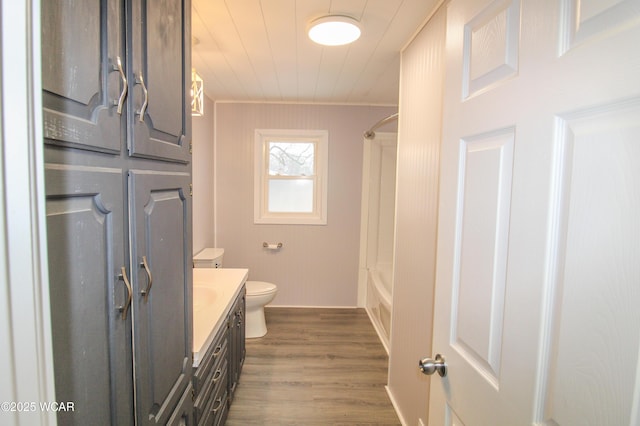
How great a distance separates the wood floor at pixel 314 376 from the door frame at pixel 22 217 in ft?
6.54

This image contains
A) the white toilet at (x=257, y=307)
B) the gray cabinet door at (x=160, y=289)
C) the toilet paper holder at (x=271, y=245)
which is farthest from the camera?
the toilet paper holder at (x=271, y=245)

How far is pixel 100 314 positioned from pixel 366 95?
123 inches

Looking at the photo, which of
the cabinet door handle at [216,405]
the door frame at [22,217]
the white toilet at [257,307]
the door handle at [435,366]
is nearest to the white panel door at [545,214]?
the door handle at [435,366]

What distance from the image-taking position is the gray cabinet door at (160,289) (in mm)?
785

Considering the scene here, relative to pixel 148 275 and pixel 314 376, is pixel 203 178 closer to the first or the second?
pixel 314 376

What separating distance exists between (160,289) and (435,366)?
Answer: 86 centimetres

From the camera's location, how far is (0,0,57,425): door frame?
35 centimetres

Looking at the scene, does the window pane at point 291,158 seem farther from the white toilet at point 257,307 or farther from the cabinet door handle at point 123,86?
the cabinet door handle at point 123,86

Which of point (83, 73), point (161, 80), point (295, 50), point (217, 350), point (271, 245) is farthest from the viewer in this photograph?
point (271, 245)

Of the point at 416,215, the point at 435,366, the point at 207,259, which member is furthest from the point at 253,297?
the point at 435,366

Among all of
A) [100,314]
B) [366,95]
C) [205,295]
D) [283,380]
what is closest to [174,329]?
[100,314]

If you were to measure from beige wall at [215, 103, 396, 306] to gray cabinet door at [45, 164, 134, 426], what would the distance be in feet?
9.94

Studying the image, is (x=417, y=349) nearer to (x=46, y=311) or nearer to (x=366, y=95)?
(x=46, y=311)

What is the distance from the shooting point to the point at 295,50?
7.06ft
